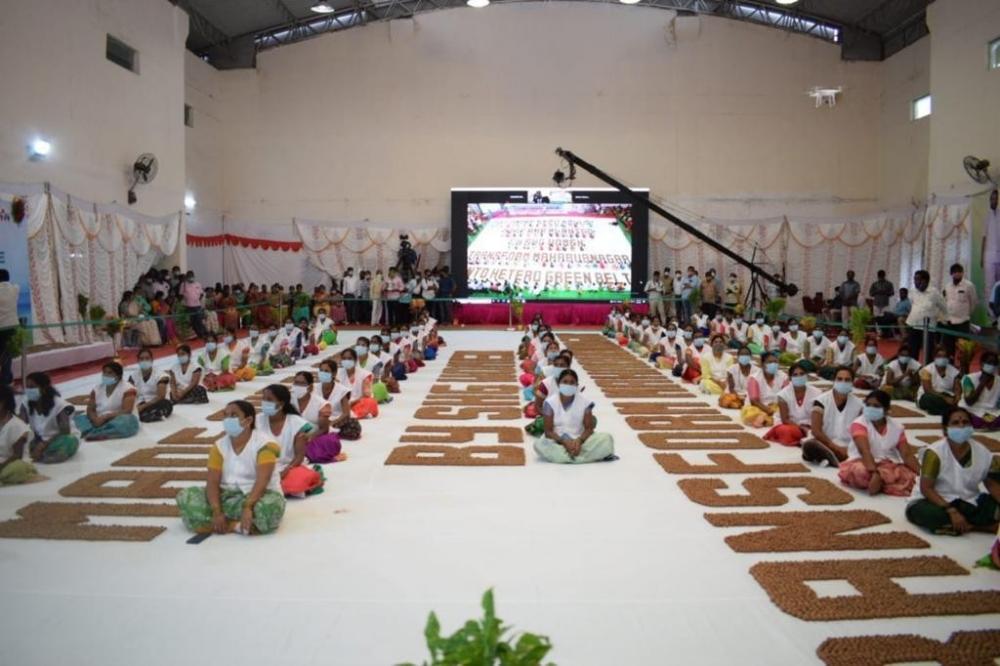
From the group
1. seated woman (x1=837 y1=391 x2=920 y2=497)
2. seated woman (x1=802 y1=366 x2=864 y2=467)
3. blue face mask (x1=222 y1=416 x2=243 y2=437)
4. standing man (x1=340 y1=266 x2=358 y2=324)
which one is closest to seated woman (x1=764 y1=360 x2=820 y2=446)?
seated woman (x1=802 y1=366 x2=864 y2=467)

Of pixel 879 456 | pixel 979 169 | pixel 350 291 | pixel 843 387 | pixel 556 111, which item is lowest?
pixel 879 456

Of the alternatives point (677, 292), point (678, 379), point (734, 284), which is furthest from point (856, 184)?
point (678, 379)

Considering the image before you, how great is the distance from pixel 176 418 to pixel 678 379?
264 inches

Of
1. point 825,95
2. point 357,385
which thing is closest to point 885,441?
point 357,385

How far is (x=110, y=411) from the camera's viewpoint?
721 centimetres

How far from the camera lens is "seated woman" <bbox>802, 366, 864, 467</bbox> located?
20.2 ft

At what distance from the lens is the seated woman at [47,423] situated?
6.12 m

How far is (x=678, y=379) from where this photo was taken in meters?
11.3

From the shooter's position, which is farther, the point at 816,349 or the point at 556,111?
the point at 556,111

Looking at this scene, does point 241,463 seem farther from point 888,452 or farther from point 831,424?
point 831,424

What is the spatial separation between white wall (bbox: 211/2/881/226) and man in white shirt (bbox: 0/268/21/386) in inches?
511

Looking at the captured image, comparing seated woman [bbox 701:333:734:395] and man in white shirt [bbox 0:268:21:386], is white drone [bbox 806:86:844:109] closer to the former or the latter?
seated woman [bbox 701:333:734:395]

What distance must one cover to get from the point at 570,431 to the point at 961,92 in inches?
487

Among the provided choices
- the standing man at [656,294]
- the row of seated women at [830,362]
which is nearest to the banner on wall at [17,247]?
the row of seated women at [830,362]
